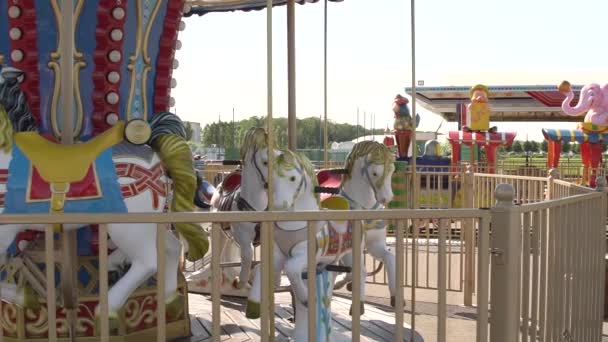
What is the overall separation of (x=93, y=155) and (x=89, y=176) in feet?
0.35

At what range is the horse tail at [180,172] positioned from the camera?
11.7 ft

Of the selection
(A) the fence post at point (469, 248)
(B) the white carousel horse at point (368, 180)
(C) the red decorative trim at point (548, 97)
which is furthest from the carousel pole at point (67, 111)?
(C) the red decorative trim at point (548, 97)

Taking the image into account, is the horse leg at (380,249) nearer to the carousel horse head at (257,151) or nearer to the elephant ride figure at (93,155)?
the carousel horse head at (257,151)

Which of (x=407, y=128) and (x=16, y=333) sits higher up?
(x=407, y=128)

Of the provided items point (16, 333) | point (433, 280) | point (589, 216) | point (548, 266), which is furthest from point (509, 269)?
point (433, 280)

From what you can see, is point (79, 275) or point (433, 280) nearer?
point (79, 275)

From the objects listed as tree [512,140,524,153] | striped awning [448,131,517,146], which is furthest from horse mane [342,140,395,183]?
tree [512,140,524,153]

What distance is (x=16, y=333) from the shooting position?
378cm

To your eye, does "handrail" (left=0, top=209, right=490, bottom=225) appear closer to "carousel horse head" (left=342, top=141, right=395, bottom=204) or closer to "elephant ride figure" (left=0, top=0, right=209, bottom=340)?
"elephant ride figure" (left=0, top=0, right=209, bottom=340)

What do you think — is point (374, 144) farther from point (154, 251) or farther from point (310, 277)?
point (310, 277)

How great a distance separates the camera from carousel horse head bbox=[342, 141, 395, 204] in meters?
4.83

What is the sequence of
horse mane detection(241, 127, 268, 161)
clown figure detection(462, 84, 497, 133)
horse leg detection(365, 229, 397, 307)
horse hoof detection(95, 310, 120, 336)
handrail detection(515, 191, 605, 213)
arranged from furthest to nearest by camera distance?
clown figure detection(462, 84, 497, 133) → horse leg detection(365, 229, 397, 307) → horse mane detection(241, 127, 268, 161) → horse hoof detection(95, 310, 120, 336) → handrail detection(515, 191, 605, 213)

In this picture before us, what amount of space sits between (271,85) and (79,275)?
1.70 metres

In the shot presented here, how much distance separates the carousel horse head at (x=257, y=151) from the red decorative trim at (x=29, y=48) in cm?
121
